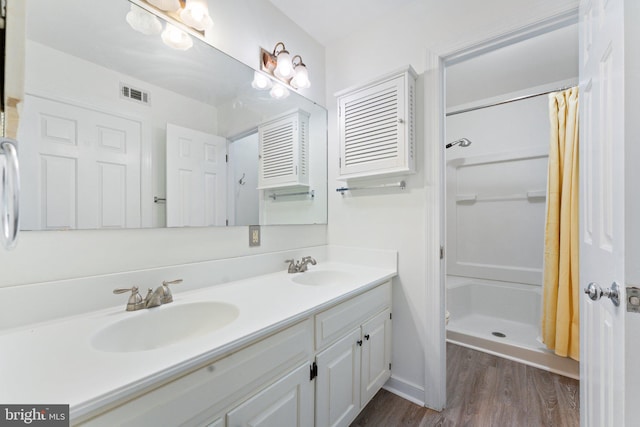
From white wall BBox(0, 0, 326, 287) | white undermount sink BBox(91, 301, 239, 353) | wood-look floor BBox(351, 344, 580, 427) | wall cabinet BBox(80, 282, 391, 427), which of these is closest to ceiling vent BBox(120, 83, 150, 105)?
white wall BBox(0, 0, 326, 287)

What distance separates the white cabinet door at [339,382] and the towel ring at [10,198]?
0.96 metres

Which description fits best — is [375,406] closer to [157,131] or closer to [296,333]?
[296,333]

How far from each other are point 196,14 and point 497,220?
3094mm

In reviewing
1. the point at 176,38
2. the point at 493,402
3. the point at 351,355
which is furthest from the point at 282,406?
the point at 176,38

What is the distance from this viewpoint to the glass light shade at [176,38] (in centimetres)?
112

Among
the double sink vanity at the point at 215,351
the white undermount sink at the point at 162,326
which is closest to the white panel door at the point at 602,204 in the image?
the double sink vanity at the point at 215,351

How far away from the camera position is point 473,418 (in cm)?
141

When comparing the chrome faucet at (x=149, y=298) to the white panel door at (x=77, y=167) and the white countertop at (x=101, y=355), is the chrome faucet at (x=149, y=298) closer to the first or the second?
the white countertop at (x=101, y=355)

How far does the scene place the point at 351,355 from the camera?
122 centimetres

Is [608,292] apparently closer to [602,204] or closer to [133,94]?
[602,204]

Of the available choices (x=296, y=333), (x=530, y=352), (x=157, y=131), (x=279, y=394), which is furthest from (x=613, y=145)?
(x=530, y=352)

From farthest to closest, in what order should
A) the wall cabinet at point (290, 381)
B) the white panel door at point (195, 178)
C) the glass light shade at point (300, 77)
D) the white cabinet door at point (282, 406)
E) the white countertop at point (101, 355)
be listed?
the glass light shade at point (300, 77)
the white panel door at point (195, 178)
the white cabinet door at point (282, 406)
the wall cabinet at point (290, 381)
the white countertop at point (101, 355)

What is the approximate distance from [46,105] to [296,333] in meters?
1.17

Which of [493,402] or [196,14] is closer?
[196,14]
